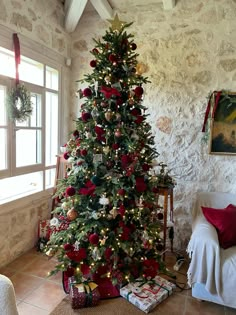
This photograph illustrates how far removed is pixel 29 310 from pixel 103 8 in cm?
319

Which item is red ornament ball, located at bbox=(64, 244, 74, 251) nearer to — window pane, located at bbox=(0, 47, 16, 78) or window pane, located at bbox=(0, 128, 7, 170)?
window pane, located at bbox=(0, 128, 7, 170)

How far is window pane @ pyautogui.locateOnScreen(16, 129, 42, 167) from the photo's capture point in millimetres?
2662

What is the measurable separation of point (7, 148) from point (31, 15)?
1432 mm

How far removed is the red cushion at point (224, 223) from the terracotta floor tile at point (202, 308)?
1.62ft

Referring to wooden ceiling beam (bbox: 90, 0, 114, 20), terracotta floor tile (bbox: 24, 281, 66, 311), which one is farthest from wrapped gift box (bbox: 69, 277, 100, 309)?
wooden ceiling beam (bbox: 90, 0, 114, 20)

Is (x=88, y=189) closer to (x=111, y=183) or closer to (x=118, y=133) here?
(x=111, y=183)

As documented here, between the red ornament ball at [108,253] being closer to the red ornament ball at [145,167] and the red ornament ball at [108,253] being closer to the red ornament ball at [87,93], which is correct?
the red ornament ball at [145,167]

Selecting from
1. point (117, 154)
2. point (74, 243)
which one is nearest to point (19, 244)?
point (74, 243)

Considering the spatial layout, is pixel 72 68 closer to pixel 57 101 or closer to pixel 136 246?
pixel 57 101

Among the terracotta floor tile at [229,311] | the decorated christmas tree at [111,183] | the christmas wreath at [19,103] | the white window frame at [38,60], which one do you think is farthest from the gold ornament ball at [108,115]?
the terracotta floor tile at [229,311]

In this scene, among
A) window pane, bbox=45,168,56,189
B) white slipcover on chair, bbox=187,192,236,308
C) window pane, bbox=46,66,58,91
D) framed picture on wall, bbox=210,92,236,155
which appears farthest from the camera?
window pane, bbox=45,168,56,189

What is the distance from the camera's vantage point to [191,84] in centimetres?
296

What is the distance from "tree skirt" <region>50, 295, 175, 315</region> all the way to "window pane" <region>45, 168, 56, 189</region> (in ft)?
4.98

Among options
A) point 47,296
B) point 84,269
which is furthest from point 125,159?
point 47,296
